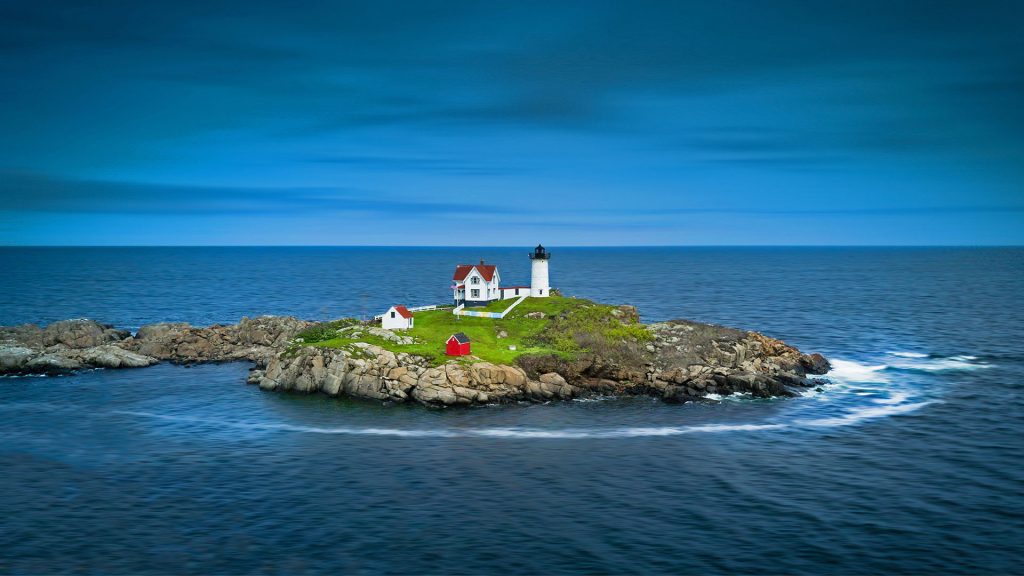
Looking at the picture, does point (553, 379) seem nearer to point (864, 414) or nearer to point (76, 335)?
point (864, 414)

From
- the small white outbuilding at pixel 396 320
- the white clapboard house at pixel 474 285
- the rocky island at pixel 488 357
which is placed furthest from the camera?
the white clapboard house at pixel 474 285

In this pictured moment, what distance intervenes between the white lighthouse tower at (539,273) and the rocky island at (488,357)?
5.94 metres

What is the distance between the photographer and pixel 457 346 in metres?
70.8

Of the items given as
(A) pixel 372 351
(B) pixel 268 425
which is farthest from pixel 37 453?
(A) pixel 372 351

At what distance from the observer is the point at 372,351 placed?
70.7 meters

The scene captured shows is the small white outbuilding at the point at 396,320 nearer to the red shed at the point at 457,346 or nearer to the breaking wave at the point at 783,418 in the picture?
the red shed at the point at 457,346

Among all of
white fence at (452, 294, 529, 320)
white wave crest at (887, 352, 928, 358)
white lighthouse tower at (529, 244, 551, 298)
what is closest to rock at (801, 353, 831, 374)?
white wave crest at (887, 352, 928, 358)

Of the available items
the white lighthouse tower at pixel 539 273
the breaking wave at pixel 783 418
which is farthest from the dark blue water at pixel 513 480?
the white lighthouse tower at pixel 539 273

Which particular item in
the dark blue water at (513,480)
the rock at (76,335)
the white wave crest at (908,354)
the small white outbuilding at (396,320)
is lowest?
the dark blue water at (513,480)

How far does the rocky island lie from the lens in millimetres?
67750

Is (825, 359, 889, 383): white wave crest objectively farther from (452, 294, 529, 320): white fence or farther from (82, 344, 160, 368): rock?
(82, 344, 160, 368): rock

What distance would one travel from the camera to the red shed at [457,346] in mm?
70750

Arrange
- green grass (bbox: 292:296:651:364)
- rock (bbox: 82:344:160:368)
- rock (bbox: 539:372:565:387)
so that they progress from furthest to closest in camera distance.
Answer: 1. rock (bbox: 82:344:160:368)
2. green grass (bbox: 292:296:651:364)
3. rock (bbox: 539:372:565:387)

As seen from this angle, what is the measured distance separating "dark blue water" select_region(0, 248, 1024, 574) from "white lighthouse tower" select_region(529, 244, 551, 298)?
32.5 m
